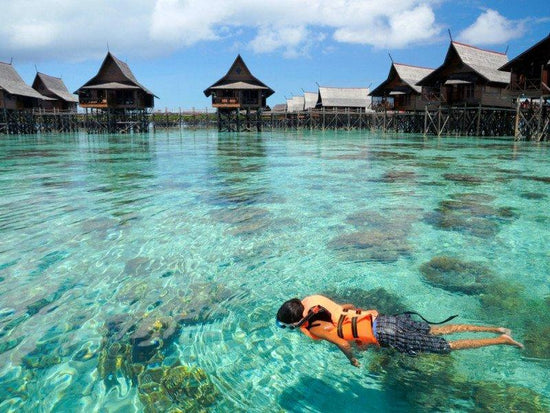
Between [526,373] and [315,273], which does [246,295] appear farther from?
[526,373]

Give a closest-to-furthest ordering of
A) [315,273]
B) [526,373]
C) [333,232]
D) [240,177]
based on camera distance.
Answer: [526,373] → [315,273] → [333,232] → [240,177]

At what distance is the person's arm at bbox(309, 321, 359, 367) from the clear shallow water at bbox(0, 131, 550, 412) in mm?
128

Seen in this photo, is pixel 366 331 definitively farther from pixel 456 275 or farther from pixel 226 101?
pixel 226 101

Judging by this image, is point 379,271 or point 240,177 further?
point 240,177

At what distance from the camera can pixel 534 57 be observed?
70.8ft

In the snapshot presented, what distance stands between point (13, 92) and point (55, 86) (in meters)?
13.0

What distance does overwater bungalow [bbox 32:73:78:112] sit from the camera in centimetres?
4572

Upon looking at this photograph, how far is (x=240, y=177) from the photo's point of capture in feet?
37.4

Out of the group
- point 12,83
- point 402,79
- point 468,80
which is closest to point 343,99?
point 402,79

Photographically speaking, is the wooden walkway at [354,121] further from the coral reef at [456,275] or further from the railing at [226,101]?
the coral reef at [456,275]

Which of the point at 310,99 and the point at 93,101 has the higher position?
the point at 310,99

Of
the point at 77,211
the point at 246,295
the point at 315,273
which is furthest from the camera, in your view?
the point at 77,211

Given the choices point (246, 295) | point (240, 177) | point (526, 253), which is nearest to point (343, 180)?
point (240, 177)

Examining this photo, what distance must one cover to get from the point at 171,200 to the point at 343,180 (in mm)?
4407
